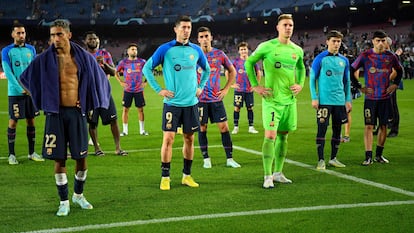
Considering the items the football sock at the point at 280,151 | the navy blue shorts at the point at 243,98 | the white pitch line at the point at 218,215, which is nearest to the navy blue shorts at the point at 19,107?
the football sock at the point at 280,151

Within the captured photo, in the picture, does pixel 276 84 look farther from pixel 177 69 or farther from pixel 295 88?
pixel 177 69

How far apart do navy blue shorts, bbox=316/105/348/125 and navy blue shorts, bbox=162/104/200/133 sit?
232 cm

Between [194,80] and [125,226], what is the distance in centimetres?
265

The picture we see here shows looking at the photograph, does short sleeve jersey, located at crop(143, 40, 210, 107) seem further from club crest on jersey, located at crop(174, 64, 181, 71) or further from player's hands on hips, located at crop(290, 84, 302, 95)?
player's hands on hips, located at crop(290, 84, 302, 95)

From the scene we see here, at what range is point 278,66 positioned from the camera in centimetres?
786

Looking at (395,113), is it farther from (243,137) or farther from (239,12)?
(239,12)

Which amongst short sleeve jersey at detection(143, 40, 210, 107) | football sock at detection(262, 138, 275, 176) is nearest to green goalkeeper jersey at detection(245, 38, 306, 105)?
football sock at detection(262, 138, 275, 176)

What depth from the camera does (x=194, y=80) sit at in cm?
786

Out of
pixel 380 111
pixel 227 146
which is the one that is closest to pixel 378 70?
pixel 380 111

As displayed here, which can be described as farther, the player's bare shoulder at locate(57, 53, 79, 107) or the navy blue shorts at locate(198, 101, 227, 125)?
the navy blue shorts at locate(198, 101, 227, 125)

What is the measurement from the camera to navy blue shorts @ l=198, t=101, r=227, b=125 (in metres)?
9.66

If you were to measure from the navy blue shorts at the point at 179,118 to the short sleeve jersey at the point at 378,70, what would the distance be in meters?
3.37

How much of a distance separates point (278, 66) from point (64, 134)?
3.06 m

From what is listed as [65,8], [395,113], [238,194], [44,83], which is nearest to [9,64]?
[44,83]
